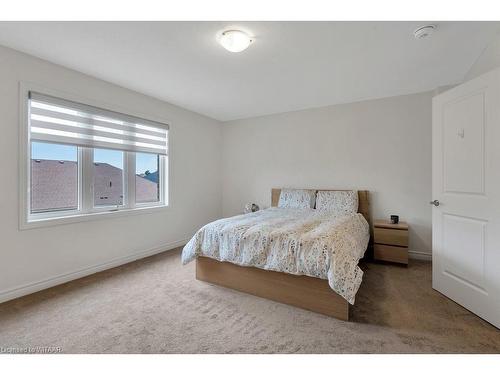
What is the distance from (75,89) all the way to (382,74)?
11.3ft

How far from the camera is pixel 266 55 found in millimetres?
2254

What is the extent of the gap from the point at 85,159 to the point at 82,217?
67cm

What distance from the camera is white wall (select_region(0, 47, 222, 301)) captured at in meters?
2.15

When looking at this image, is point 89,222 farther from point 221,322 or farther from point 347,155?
point 347,155

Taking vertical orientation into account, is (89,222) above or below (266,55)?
below

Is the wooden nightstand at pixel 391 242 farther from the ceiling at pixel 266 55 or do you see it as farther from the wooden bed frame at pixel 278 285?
the ceiling at pixel 266 55

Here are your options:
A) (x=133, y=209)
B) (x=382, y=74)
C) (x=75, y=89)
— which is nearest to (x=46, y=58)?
(x=75, y=89)

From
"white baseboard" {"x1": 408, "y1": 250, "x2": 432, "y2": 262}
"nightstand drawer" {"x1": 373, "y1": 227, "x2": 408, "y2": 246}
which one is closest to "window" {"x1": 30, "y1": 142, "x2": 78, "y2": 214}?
"nightstand drawer" {"x1": 373, "y1": 227, "x2": 408, "y2": 246}

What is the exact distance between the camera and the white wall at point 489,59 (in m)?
1.99

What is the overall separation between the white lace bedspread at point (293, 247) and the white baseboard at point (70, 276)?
1099mm
